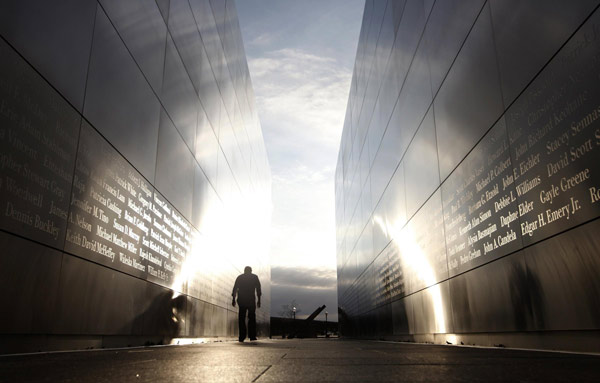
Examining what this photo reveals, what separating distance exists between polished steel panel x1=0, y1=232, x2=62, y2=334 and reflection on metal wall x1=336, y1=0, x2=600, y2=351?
479 cm

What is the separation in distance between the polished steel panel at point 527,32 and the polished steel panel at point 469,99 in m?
0.29

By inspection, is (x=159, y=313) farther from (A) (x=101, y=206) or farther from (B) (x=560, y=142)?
(B) (x=560, y=142)

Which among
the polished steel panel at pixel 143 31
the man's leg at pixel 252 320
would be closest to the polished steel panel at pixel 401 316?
the man's leg at pixel 252 320

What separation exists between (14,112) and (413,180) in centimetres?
799

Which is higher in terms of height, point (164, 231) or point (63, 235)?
point (164, 231)

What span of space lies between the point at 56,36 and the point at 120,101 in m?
2.03

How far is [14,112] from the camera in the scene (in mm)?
4395

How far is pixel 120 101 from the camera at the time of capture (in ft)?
23.6

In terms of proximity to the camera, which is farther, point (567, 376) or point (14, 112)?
point (14, 112)

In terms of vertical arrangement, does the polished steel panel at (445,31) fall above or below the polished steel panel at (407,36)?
below

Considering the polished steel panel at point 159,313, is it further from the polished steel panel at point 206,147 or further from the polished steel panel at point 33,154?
the polished steel panel at point 206,147

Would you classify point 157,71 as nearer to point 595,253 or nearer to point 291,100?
point 595,253

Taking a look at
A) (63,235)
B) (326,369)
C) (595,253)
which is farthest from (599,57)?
(63,235)

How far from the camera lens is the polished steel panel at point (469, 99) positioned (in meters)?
5.97
